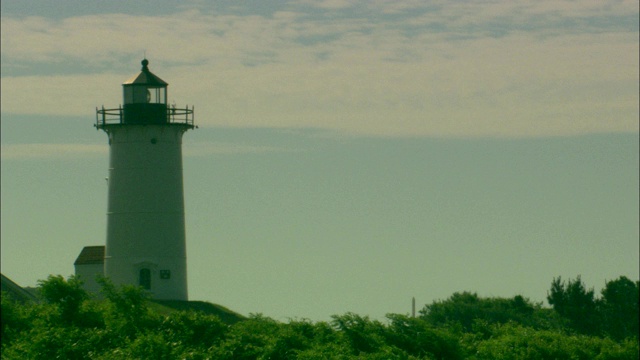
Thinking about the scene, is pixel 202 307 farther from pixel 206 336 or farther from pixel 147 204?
pixel 206 336

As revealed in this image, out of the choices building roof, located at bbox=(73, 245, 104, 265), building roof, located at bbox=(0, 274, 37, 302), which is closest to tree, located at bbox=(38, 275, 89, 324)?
building roof, located at bbox=(0, 274, 37, 302)

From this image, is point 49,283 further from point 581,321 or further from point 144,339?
point 581,321

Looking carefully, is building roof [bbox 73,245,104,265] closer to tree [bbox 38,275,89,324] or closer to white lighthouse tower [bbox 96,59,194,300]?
white lighthouse tower [bbox 96,59,194,300]

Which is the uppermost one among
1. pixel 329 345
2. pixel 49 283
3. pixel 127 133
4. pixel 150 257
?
pixel 127 133

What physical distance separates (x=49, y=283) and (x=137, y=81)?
2775 cm

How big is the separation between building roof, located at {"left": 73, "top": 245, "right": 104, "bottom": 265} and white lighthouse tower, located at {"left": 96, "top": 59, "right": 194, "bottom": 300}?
397 cm

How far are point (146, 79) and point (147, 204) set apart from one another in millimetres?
6723

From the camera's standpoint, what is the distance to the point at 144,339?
130 feet

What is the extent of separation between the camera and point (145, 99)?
234 feet

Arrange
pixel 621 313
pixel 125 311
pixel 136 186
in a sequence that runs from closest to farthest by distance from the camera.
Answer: pixel 125 311, pixel 136 186, pixel 621 313

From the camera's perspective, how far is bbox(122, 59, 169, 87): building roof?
2798 inches

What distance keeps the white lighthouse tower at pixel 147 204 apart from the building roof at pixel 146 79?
3.63ft

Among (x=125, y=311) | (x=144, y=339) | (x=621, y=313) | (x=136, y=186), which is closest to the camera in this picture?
(x=144, y=339)

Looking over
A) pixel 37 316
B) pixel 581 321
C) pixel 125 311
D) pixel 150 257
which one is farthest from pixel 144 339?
pixel 581 321
